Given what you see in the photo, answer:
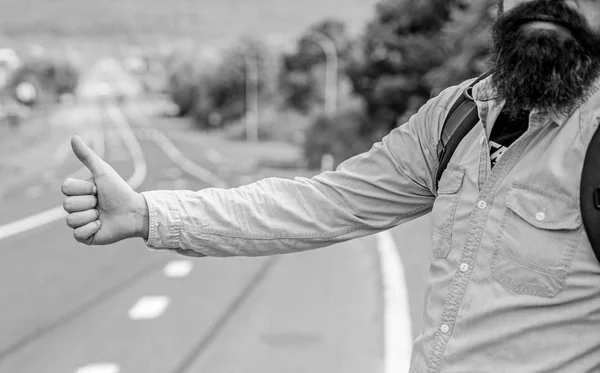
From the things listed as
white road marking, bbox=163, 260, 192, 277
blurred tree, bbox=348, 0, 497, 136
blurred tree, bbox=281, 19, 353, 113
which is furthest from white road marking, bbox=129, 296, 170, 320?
blurred tree, bbox=281, 19, 353, 113

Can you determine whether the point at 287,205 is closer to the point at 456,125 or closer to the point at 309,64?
the point at 456,125

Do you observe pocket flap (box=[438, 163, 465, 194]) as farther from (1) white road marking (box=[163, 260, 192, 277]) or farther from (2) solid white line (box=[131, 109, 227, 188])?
(2) solid white line (box=[131, 109, 227, 188])

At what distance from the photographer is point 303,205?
2.12 metres

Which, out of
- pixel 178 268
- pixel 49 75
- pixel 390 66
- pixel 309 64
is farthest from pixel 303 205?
pixel 49 75

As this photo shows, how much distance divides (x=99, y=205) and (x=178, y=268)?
7859 mm

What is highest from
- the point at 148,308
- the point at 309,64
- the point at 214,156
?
the point at 148,308

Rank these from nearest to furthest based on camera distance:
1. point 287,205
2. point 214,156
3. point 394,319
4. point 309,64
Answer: point 287,205 → point 394,319 → point 214,156 → point 309,64

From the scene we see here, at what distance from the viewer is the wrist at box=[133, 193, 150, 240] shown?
2.04 m

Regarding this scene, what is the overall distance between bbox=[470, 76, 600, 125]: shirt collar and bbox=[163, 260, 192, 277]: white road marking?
7601mm

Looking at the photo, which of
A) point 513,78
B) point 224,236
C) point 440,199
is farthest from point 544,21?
point 224,236

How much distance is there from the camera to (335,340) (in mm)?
5973

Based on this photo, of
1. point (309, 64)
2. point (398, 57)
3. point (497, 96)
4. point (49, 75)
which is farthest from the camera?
point (49, 75)

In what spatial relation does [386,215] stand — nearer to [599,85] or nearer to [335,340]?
[599,85]

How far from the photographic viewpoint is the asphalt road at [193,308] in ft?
18.5
